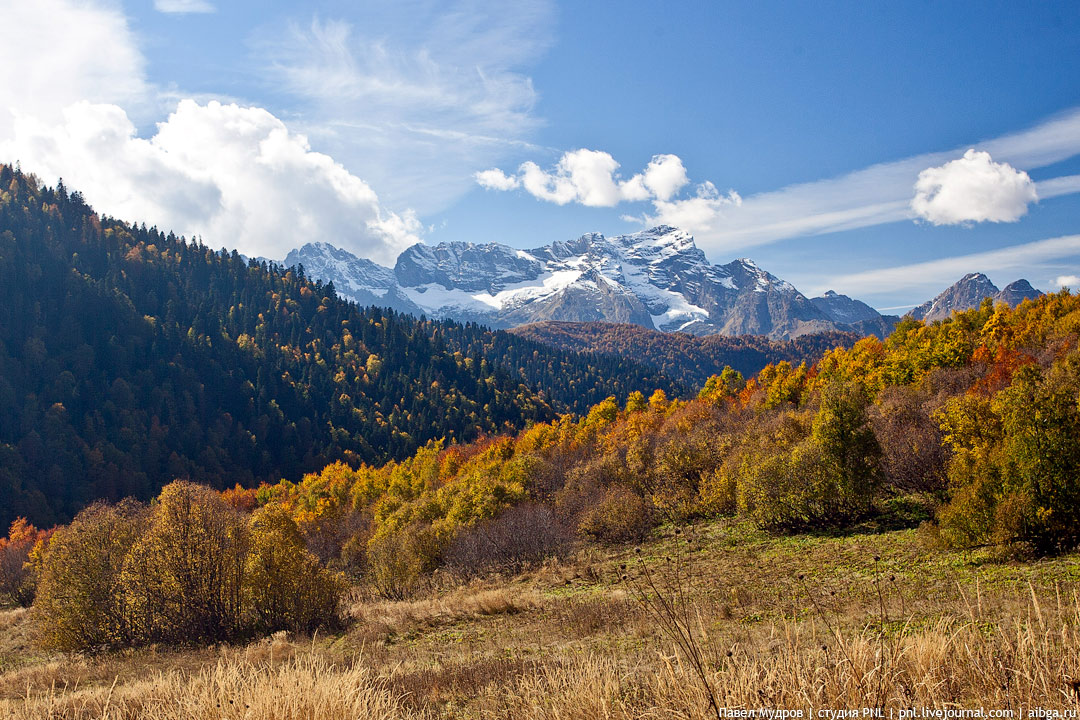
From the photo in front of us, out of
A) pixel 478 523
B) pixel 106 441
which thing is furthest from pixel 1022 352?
pixel 106 441

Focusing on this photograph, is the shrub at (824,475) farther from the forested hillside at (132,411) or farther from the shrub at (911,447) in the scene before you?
the forested hillside at (132,411)

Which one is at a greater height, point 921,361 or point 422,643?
point 921,361

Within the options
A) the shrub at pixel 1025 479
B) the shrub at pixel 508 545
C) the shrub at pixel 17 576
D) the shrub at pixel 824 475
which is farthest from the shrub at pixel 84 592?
the shrub at pixel 1025 479

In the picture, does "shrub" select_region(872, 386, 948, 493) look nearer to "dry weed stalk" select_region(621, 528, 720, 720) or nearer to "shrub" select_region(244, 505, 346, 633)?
"dry weed stalk" select_region(621, 528, 720, 720)

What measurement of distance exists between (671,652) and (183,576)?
31.0 metres

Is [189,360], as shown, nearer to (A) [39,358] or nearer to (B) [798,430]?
(A) [39,358]

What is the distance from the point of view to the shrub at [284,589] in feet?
108

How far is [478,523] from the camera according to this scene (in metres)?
53.2

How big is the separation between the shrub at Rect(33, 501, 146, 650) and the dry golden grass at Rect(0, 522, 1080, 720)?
1.63 m

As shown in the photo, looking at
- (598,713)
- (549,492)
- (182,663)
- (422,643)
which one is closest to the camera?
(598,713)

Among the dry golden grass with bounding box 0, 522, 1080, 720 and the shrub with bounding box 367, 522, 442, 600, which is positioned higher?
the dry golden grass with bounding box 0, 522, 1080, 720

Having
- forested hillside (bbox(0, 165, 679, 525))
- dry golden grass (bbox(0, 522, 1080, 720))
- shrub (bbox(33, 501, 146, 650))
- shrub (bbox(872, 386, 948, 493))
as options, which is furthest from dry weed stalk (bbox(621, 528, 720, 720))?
forested hillside (bbox(0, 165, 679, 525))

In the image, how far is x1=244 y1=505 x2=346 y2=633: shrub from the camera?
108 ft

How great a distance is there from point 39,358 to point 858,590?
22781 cm
